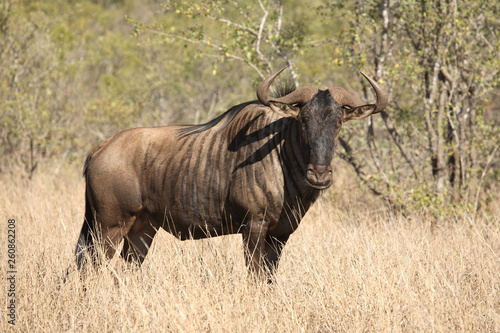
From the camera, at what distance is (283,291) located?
3.94m

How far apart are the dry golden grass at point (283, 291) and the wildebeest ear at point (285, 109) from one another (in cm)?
121

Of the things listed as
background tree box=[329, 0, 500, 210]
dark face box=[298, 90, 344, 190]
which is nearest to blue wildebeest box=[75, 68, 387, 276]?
dark face box=[298, 90, 344, 190]

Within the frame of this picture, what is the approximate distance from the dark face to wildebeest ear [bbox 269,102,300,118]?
0.07 m

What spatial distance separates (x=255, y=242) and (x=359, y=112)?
1345 mm

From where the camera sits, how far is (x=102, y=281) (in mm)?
4348

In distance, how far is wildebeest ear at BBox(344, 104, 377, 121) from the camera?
4328 mm

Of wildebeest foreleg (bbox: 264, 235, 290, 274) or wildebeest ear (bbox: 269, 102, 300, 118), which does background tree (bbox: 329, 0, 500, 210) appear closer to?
wildebeest foreleg (bbox: 264, 235, 290, 274)

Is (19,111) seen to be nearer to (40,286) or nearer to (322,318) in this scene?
(40,286)

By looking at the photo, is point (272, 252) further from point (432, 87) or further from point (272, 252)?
point (432, 87)

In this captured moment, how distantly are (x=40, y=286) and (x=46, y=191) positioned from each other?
418 cm

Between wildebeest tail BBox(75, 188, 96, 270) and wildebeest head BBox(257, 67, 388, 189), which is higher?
wildebeest head BBox(257, 67, 388, 189)

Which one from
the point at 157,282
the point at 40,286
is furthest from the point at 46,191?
the point at 157,282

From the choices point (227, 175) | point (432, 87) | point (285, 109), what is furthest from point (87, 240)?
point (432, 87)

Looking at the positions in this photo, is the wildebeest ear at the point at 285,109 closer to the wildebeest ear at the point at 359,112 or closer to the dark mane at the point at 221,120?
the wildebeest ear at the point at 359,112
